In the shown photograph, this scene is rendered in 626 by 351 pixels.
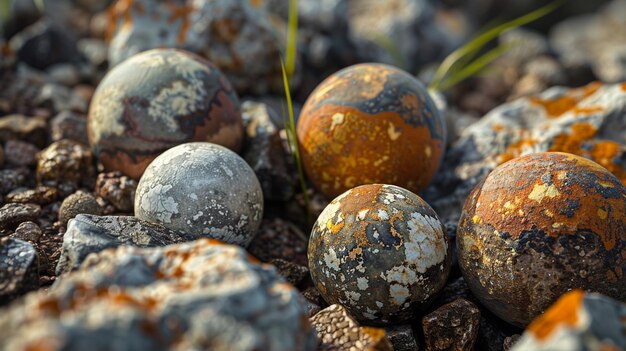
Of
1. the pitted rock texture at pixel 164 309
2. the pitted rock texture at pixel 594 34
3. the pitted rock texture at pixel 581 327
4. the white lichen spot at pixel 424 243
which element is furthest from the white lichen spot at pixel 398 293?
the pitted rock texture at pixel 594 34

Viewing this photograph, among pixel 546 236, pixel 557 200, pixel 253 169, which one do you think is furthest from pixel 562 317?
pixel 253 169

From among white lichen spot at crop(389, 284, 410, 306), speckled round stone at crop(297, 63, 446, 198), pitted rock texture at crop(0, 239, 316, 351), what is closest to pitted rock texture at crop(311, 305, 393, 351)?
white lichen spot at crop(389, 284, 410, 306)

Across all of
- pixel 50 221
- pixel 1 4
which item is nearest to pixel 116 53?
pixel 1 4

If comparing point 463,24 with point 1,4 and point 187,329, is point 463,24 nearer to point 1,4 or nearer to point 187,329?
point 1,4

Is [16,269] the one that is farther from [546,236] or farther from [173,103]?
[546,236]

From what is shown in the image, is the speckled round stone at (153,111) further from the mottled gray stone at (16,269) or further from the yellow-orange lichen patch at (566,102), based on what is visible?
the yellow-orange lichen patch at (566,102)

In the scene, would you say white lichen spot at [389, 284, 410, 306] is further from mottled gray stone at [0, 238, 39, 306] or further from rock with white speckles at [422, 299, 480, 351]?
mottled gray stone at [0, 238, 39, 306]
